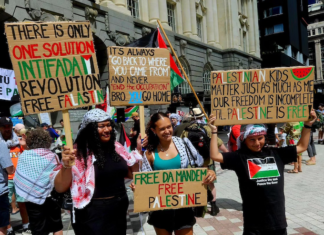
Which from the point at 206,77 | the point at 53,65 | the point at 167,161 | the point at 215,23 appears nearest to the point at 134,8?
the point at 206,77

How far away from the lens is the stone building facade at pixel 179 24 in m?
12.0

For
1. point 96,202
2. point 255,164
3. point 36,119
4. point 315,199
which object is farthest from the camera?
point 36,119

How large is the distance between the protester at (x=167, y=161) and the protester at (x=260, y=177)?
30cm

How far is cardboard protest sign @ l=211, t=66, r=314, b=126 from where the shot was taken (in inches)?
117

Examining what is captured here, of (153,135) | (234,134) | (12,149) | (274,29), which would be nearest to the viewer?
(153,135)

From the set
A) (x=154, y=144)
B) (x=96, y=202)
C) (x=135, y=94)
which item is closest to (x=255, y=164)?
(x=154, y=144)

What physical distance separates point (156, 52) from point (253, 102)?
57.1 inches

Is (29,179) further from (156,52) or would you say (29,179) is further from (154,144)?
(156,52)

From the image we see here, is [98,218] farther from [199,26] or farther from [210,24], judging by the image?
[210,24]

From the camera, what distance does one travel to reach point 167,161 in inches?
113

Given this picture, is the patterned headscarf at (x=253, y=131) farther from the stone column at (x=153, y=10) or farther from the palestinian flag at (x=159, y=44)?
the stone column at (x=153, y=10)

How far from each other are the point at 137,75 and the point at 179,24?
1899 cm

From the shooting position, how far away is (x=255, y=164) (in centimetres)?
270

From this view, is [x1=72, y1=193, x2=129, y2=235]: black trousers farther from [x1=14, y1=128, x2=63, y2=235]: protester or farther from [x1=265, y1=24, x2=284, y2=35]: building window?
[x1=265, y1=24, x2=284, y2=35]: building window
